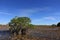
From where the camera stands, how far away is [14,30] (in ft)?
77.6

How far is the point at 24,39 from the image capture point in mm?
18672

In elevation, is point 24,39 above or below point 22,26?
below

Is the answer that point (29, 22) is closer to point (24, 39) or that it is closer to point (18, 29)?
point (18, 29)

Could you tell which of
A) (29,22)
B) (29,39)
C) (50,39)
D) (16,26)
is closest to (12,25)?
(16,26)

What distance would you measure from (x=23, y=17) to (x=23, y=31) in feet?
5.94

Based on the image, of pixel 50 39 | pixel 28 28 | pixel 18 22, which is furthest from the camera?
pixel 28 28

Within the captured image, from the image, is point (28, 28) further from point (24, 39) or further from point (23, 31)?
point (24, 39)

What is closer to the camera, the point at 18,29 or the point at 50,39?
the point at 50,39

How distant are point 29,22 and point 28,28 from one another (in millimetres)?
1283

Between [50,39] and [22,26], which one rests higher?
[22,26]

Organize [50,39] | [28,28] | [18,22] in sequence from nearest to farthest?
1. [50,39]
2. [18,22]
3. [28,28]

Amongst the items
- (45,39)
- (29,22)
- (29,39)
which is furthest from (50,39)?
(29,22)

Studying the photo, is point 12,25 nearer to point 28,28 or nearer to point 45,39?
point 28,28

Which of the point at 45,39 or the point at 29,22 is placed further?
the point at 29,22
